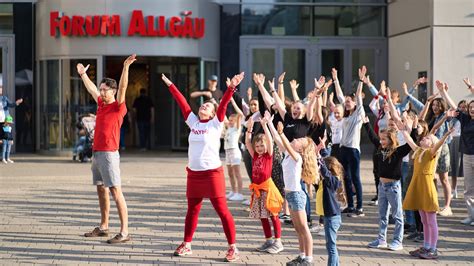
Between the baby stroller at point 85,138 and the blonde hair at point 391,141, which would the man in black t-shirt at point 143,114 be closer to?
the baby stroller at point 85,138

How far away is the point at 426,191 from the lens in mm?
9742

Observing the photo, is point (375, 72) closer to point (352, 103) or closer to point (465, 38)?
point (465, 38)

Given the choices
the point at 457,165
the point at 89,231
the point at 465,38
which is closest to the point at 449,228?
the point at 457,165

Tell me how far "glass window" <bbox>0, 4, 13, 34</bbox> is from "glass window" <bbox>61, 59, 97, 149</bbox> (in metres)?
2.73

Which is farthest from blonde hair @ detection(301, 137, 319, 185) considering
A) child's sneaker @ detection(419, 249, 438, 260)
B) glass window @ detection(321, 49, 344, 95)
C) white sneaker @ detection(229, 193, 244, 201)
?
glass window @ detection(321, 49, 344, 95)

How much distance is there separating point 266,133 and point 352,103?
336 centimetres

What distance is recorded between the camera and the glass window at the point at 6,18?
81.0ft

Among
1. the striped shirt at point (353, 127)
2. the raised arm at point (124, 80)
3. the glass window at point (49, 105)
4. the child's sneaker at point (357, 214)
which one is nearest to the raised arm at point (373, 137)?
the striped shirt at point (353, 127)

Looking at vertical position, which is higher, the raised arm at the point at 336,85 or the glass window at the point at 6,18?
the glass window at the point at 6,18

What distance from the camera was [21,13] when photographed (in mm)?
24688

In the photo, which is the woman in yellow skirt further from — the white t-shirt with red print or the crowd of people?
the white t-shirt with red print

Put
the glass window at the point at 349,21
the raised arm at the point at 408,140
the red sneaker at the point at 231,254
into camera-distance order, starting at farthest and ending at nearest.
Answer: the glass window at the point at 349,21 < the raised arm at the point at 408,140 < the red sneaker at the point at 231,254

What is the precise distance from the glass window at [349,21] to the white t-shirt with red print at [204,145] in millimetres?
15998

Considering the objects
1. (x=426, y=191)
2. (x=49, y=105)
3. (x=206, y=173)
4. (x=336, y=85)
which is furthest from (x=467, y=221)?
(x=49, y=105)
